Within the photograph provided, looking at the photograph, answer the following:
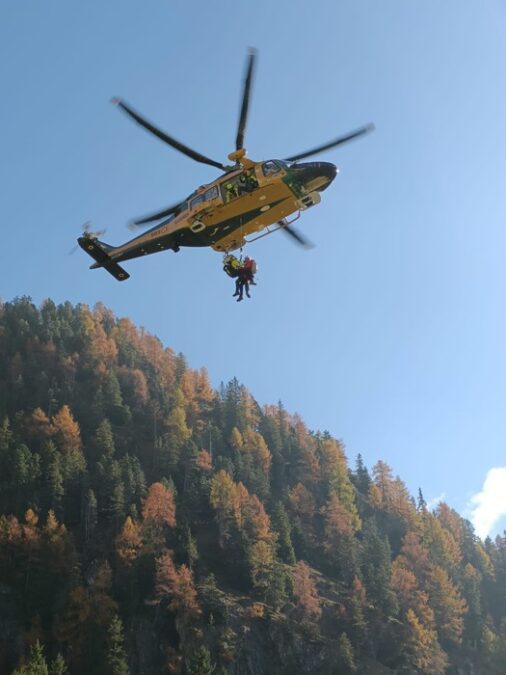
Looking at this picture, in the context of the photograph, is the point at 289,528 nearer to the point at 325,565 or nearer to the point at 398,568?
the point at 325,565

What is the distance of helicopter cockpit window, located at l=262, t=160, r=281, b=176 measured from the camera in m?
30.2

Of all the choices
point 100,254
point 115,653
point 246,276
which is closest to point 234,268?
point 246,276

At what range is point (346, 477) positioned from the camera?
124438 mm

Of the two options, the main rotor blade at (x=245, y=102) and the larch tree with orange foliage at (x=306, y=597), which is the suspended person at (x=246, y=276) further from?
the larch tree with orange foliage at (x=306, y=597)

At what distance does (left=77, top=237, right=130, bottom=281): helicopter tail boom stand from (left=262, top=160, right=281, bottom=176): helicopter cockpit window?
10.1 m

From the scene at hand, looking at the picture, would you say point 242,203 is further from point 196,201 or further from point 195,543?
point 195,543

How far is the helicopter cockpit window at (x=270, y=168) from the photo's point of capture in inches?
1188

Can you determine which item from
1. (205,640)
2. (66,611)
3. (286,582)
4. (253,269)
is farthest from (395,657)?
(253,269)

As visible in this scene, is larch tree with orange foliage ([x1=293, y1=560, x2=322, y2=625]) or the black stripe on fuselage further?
larch tree with orange foliage ([x1=293, y1=560, x2=322, y2=625])

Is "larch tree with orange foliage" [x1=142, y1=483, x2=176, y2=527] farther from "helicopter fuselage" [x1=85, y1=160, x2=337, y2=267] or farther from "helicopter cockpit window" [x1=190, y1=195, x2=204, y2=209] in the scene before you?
"helicopter cockpit window" [x1=190, y1=195, x2=204, y2=209]

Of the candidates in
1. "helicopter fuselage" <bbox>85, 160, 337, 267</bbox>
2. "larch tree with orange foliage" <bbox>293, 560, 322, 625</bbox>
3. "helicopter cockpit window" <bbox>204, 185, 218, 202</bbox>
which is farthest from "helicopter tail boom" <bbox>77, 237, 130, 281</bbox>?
"larch tree with orange foliage" <bbox>293, 560, 322, 625</bbox>

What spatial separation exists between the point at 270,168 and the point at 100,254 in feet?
35.1

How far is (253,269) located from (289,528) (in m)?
69.1

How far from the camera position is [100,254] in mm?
35875
